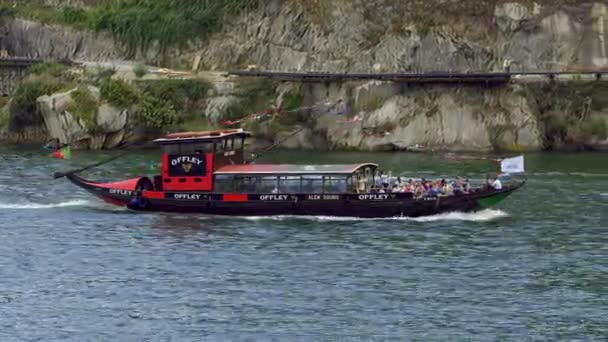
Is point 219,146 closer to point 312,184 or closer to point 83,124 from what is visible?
point 312,184

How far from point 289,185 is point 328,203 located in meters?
2.33

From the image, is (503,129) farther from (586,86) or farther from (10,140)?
(10,140)

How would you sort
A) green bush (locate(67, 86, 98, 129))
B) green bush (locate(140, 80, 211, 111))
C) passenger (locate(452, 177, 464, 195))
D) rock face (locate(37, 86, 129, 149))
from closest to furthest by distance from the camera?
1. passenger (locate(452, 177, 464, 195))
2. green bush (locate(67, 86, 98, 129))
3. rock face (locate(37, 86, 129, 149))
4. green bush (locate(140, 80, 211, 111))

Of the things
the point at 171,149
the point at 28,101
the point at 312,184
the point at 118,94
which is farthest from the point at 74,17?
the point at 312,184

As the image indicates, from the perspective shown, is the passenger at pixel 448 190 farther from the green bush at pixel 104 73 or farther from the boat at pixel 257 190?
the green bush at pixel 104 73

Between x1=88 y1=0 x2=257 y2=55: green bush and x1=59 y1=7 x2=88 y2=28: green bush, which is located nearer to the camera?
x1=88 y1=0 x2=257 y2=55: green bush

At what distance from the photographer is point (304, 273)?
63062 mm

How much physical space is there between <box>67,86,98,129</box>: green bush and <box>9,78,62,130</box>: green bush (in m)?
3.85

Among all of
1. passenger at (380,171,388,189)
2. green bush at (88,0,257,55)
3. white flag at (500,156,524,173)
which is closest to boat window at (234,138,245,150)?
passenger at (380,171,388,189)

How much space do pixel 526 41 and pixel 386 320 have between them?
71003 mm

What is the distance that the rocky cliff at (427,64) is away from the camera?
11781 centimetres

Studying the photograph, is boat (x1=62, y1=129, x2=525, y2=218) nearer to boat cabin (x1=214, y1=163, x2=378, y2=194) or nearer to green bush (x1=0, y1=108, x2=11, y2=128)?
boat cabin (x1=214, y1=163, x2=378, y2=194)

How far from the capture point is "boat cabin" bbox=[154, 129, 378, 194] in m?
77.8

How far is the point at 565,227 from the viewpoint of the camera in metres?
74.5
